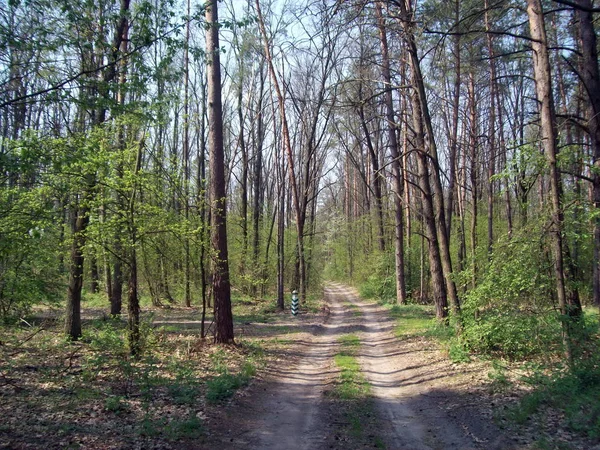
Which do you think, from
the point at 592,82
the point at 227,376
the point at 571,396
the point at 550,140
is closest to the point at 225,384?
the point at 227,376

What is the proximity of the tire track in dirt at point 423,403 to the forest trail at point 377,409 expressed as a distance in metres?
0.01

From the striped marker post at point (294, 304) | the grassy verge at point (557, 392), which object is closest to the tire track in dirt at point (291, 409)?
the grassy verge at point (557, 392)

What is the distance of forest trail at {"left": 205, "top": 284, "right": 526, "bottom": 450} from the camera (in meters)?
5.28

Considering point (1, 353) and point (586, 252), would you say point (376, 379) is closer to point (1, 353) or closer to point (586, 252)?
point (1, 353)

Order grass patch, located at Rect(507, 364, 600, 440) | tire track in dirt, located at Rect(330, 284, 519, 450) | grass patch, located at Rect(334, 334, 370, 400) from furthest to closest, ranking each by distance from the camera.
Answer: grass patch, located at Rect(334, 334, 370, 400) < tire track in dirt, located at Rect(330, 284, 519, 450) < grass patch, located at Rect(507, 364, 600, 440)

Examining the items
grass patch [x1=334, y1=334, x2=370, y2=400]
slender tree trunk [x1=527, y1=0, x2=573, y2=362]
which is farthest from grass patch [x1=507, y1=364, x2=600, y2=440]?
grass patch [x1=334, y1=334, x2=370, y2=400]

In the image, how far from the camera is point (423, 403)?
22.5 ft

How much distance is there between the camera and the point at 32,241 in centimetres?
784

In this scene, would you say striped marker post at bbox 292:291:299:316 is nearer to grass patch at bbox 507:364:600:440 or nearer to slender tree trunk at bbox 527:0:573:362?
slender tree trunk at bbox 527:0:573:362

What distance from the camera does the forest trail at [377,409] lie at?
5.28m

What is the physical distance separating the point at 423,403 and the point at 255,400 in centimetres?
275

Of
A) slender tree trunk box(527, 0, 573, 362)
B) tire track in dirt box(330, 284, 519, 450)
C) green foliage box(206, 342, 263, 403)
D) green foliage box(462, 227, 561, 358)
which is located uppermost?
slender tree trunk box(527, 0, 573, 362)

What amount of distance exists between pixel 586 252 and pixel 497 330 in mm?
14563

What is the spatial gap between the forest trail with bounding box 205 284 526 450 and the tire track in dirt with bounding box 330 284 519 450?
0.01 m
